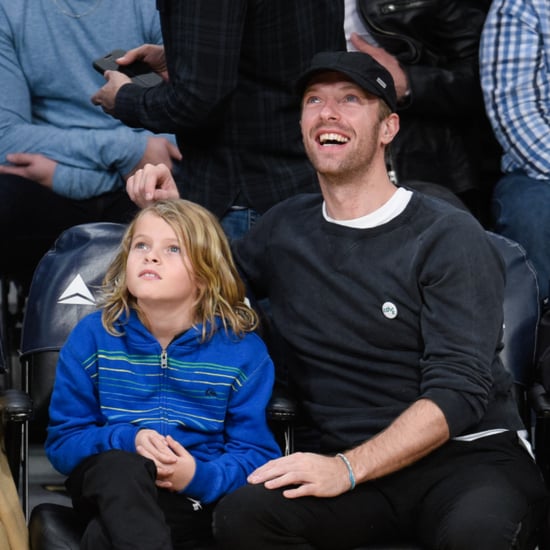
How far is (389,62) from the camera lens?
5.02 metres

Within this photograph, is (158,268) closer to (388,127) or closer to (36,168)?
(388,127)

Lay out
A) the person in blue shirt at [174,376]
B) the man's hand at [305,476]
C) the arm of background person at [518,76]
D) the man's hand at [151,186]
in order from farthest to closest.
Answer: the arm of background person at [518,76], the man's hand at [151,186], the person in blue shirt at [174,376], the man's hand at [305,476]

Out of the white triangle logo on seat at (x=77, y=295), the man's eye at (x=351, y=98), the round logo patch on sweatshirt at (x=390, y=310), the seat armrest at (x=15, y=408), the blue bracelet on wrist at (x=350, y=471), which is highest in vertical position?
the man's eye at (x=351, y=98)

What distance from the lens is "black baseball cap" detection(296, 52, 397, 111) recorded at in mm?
3895

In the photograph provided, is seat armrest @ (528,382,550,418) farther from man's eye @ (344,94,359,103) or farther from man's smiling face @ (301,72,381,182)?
man's eye @ (344,94,359,103)

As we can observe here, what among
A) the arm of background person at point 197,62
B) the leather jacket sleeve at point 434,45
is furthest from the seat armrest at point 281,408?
the leather jacket sleeve at point 434,45

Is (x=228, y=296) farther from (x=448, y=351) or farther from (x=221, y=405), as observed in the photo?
(x=448, y=351)

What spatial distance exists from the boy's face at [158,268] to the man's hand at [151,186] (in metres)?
0.26

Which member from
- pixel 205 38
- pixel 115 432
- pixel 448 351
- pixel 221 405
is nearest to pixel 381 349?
pixel 448 351

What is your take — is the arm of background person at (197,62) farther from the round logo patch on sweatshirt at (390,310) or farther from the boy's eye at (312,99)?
the round logo patch on sweatshirt at (390,310)

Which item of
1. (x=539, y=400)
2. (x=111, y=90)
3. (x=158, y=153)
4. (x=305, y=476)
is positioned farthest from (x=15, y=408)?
(x=158, y=153)

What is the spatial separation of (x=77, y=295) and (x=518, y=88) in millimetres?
1814

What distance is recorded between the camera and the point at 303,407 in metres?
3.96

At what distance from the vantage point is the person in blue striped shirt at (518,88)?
16.5 ft
